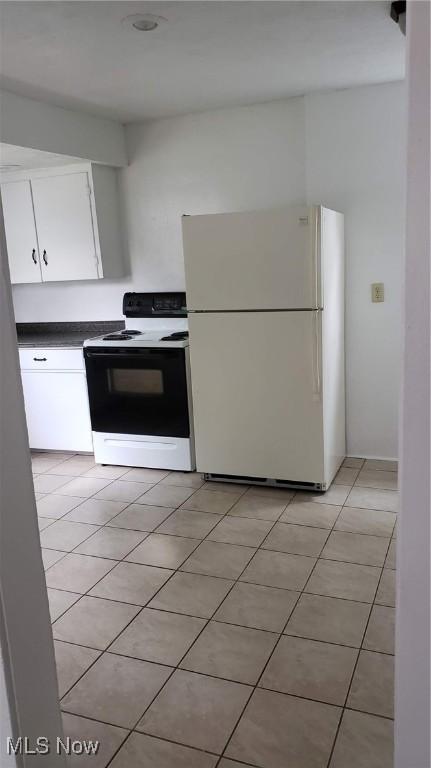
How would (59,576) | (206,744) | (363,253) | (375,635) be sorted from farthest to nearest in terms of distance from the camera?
(363,253), (59,576), (375,635), (206,744)

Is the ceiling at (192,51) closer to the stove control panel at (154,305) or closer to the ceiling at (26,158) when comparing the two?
the ceiling at (26,158)

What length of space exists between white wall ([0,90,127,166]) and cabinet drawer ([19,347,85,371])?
1.27m

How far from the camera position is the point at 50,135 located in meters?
3.50

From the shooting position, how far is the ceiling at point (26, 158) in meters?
3.38

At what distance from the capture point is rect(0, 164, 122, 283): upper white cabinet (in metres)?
4.13

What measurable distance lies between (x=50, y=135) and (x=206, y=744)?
3166 millimetres

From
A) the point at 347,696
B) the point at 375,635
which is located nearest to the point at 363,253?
the point at 375,635

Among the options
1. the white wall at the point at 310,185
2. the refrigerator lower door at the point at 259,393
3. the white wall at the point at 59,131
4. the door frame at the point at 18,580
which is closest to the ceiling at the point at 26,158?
the white wall at the point at 59,131

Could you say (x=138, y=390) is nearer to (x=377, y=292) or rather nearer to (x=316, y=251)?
(x=316, y=251)

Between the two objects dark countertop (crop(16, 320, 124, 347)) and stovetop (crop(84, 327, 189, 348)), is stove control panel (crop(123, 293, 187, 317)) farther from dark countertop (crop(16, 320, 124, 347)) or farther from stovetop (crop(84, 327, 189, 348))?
dark countertop (crop(16, 320, 124, 347))

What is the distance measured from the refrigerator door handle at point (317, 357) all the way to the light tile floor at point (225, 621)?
2.05 ft

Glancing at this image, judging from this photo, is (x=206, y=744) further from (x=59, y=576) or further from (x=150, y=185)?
(x=150, y=185)

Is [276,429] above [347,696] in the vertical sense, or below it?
above

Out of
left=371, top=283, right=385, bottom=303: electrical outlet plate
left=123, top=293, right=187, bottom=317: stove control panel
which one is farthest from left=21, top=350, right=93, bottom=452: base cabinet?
left=371, top=283, right=385, bottom=303: electrical outlet plate
